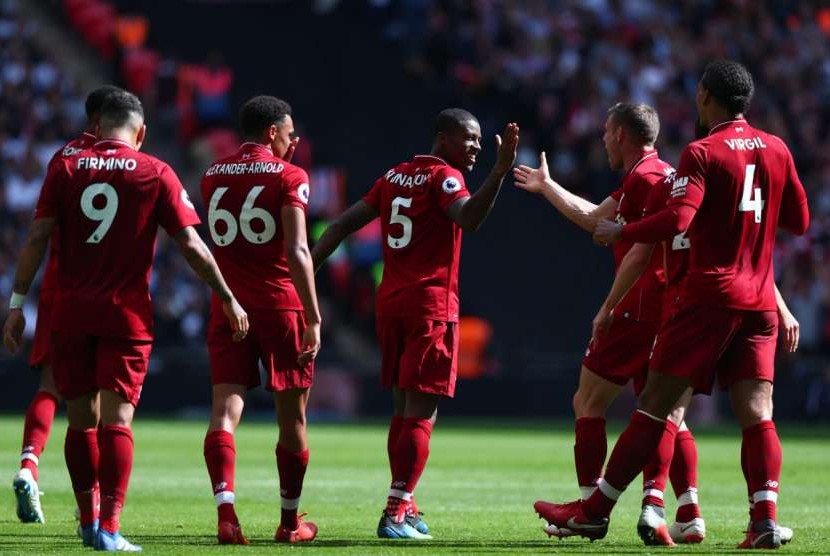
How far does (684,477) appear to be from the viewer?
33.0 ft

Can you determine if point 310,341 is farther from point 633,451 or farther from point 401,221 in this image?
point 633,451

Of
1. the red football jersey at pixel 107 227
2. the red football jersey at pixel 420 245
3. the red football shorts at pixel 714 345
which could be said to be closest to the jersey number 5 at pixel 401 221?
the red football jersey at pixel 420 245

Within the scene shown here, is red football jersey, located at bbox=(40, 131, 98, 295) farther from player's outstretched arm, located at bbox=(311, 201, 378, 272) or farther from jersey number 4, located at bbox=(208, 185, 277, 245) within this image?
player's outstretched arm, located at bbox=(311, 201, 378, 272)

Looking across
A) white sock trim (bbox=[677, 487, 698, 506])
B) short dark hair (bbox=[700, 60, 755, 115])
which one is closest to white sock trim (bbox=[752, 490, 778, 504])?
white sock trim (bbox=[677, 487, 698, 506])

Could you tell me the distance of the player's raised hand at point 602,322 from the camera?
975cm

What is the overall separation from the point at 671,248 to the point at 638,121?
847 millimetres

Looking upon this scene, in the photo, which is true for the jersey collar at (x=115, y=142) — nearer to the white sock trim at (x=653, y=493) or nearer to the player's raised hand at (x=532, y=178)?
the player's raised hand at (x=532, y=178)

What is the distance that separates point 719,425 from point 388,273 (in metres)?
15.8

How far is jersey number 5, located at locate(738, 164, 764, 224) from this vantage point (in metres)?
→ 9.21

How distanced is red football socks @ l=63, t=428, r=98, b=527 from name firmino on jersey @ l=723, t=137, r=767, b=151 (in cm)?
384

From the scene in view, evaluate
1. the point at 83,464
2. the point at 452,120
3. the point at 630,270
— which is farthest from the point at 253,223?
the point at 630,270

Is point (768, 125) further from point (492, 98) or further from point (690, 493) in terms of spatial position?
point (690, 493)

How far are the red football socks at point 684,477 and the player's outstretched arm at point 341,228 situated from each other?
2356 mm

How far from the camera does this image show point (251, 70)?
32125mm
